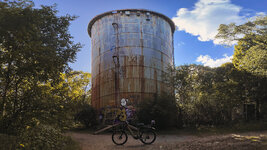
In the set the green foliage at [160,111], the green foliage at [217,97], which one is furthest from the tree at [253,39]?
the green foliage at [160,111]

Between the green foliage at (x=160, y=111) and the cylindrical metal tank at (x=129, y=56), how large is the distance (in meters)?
2.96

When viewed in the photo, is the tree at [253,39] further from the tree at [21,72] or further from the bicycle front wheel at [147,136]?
the tree at [21,72]

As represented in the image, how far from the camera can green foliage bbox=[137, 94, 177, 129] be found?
18.2m

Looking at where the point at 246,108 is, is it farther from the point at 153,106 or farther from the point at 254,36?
the point at 153,106

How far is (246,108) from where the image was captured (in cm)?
2028

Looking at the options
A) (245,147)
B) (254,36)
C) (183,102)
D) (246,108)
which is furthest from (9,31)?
(246,108)

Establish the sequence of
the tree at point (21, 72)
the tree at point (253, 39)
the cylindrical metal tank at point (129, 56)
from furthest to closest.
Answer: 1. the cylindrical metal tank at point (129, 56)
2. the tree at point (253, 39)
3. the tree at point (21, 72)

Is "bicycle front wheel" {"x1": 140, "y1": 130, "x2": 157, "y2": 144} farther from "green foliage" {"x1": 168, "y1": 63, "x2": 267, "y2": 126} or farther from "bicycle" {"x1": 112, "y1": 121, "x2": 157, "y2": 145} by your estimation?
"green foliage" {"x1": 168, "y1": 63, "x2": 267, "y2": 126}

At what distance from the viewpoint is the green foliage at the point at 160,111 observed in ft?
59.8

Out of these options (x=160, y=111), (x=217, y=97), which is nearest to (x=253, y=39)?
(x=217, y=97)

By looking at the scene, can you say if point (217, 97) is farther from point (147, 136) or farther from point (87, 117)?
point (87, 117)

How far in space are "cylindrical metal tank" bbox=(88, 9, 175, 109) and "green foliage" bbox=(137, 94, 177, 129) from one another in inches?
116

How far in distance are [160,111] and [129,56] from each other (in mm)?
7707

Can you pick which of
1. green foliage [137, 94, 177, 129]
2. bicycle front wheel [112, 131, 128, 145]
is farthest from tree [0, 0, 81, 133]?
green foliage [137, 94, 177, 129]
